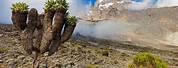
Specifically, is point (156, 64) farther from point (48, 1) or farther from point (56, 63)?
point (48, 1)

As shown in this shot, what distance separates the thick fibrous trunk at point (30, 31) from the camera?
30266mm

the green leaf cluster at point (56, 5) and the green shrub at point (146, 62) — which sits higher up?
the green leaf cluster at point (56, 5)

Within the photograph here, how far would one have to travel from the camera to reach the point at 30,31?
3097cm

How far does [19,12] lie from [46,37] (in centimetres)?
272

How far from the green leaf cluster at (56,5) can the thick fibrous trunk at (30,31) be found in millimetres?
1079

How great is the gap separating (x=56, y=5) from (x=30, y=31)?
9.34 feet

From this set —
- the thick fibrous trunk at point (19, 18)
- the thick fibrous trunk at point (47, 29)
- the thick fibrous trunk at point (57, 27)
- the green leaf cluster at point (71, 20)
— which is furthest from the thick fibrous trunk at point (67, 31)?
the thick fibrous trunk at point (19, 18)

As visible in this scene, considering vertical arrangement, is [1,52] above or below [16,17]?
below

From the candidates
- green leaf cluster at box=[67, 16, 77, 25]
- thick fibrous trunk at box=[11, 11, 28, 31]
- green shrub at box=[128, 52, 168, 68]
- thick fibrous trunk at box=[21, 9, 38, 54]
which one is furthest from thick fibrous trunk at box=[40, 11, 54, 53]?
green shrub at box=[128, 52, 168, 68]

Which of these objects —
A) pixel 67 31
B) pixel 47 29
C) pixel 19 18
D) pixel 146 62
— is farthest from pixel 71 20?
pixel 146 62

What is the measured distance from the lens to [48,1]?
3134cm

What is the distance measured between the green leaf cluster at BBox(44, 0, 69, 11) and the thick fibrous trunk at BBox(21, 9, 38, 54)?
42.5 inches

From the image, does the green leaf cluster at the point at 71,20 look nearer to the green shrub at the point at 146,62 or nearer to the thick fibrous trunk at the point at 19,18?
the thick fibrous trunk at the point at 19,18

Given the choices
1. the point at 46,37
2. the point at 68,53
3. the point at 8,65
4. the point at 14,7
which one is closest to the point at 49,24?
the point at 46,37
